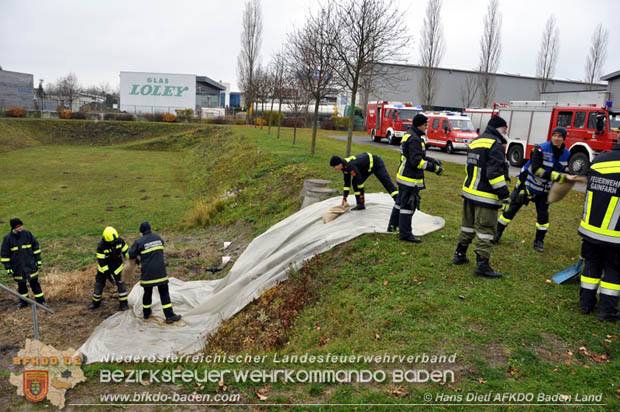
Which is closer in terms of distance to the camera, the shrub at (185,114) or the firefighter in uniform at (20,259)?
the firefighter in uniform at (20,259)

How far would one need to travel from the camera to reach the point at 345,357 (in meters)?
4.59

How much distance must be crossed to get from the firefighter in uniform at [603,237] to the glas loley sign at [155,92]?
167 feet

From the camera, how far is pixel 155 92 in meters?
51.4

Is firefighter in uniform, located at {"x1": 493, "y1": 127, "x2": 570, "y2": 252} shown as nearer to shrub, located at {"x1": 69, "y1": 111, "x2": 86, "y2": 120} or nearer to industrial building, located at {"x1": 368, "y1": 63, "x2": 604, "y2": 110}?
industrial building, located at {"x1": 368, "y1": 63, "x2": 604, "y2": 110}

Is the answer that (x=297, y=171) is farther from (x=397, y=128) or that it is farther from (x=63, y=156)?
(x=63, y=156)

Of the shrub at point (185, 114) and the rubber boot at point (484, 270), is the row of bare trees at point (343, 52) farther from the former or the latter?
the shrub at point (185, 114)

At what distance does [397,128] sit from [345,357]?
28.7 metres

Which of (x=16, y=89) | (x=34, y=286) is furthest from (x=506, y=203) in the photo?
(x=16, y=89)

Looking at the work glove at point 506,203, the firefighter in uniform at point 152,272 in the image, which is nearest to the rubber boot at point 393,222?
the work glove at point 506,203

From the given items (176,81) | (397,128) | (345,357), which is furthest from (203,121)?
(345,357)

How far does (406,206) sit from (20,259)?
24.5ft

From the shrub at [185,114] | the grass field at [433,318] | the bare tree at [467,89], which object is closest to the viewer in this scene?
the grass field at [433,318]

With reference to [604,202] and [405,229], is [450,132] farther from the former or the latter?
[604,202]

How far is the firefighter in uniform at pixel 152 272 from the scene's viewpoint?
733 centimetres
